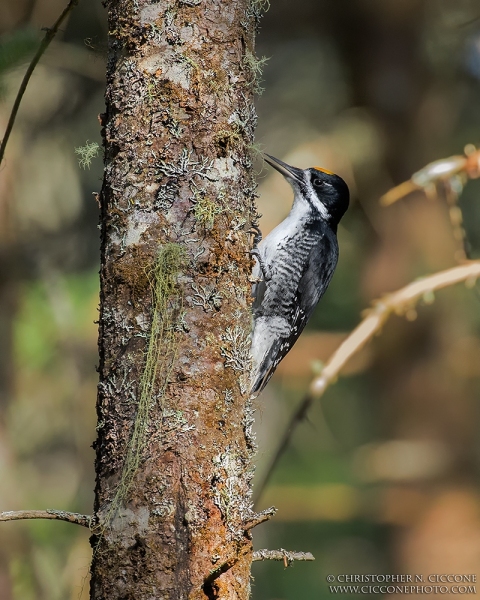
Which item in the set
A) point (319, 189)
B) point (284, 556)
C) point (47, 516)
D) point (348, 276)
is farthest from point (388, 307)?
point (348, 276)

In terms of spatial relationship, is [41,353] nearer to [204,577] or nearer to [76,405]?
[76,405]

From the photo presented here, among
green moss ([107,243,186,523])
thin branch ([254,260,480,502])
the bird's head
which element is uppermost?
the bird's head

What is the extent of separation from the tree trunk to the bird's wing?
162 centimetres

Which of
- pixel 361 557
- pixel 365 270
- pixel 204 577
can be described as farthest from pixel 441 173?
pixel 361 557

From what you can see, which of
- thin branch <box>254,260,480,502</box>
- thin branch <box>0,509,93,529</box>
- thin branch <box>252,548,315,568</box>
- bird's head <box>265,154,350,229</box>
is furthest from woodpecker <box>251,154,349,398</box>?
thin branch <box>0,509,93,529</box>

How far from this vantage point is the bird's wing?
3326mm

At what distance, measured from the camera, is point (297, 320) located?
3.52 metres

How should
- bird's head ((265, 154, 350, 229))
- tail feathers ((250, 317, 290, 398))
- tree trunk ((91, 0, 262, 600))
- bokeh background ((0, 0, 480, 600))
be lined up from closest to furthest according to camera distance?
tree trunk ((91, 0, 262, 600))
tail feathers ((250, 317, 290, 398))
bird's head ((265, 154, 350, 229))
bokeh background ((0, 0, 480, 600))

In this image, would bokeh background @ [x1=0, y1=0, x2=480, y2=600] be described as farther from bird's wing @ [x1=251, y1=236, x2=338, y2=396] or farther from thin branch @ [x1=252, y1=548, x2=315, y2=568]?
thin branch @ [x1=252, y1=548, x2=315, y2=568]

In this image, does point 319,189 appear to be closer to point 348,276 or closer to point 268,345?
point 268,345

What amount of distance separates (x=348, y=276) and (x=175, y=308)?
518cm

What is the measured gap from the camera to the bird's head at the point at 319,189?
3.72 meters

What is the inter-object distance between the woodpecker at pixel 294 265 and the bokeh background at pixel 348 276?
1.61 metres

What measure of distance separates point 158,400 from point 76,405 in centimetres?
423
